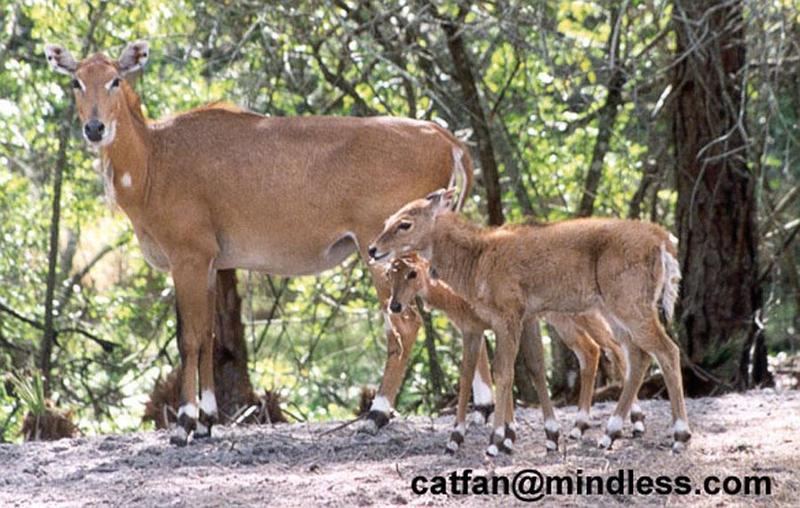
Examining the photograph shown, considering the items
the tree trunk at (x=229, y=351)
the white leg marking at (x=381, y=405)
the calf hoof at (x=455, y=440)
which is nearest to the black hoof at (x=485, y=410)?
the white leg marking at (x=381, y=405)

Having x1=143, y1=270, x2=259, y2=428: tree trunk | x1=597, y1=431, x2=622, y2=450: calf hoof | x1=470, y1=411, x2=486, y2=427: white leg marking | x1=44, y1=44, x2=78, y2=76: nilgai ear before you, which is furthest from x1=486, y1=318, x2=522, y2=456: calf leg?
x1=143, y1=270, x2=259, y2=428: tree trunk

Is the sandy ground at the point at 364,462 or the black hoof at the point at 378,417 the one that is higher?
the black hoof at the point at 378,417

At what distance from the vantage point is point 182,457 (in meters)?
9.20

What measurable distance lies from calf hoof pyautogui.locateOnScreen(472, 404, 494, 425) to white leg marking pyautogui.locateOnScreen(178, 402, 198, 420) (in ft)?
5.47

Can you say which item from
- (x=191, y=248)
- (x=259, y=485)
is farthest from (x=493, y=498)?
(x=191, y=248)

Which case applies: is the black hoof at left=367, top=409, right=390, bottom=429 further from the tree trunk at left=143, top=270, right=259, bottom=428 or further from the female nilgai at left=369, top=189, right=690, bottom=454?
the tree trunk at left=143, top=270, right=259, bottom=428

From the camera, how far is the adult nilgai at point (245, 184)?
10227mm

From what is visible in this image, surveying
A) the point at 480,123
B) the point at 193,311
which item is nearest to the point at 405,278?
the point at 193,311

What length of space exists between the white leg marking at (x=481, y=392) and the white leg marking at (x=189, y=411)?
169cm

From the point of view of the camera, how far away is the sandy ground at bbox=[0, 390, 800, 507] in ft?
24.7

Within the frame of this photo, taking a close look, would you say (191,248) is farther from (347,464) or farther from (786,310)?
(786,310)

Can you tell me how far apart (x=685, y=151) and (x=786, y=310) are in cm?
346

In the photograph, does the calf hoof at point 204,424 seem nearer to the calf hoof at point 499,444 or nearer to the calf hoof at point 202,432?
the calf hoof at point 202,432

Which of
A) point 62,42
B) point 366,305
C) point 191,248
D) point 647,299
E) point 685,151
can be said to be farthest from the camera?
point 366,305
